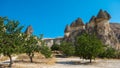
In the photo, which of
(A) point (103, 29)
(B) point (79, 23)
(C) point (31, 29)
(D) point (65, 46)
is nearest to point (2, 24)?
(D) point (65, 46)

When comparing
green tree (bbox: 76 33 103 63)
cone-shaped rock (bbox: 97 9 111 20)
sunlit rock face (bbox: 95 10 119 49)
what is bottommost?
green tree (bbox: 76 33 103 63)

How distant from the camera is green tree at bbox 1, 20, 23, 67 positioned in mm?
28916

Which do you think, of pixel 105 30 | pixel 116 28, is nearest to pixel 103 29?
pixel 105 30

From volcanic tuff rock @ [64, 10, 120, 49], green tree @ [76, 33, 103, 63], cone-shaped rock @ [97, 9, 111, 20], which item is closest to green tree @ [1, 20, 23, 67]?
green tree @ [76, 33, 103, 63]

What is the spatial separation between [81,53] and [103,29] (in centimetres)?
3825

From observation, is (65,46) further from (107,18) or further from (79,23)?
(79,23)

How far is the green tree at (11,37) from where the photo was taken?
28.9 m

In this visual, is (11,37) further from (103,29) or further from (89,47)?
(103,29)

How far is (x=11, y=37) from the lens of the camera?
29.9m

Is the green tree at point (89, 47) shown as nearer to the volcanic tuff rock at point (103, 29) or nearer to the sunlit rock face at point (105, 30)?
the volcanic tuff rock at point (103, 29)

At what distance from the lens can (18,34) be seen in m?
30.3

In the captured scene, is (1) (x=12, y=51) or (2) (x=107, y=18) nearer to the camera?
(1) (x=12, y=51)

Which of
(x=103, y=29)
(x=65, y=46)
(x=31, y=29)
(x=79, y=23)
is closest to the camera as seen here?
(x=65, y=46)

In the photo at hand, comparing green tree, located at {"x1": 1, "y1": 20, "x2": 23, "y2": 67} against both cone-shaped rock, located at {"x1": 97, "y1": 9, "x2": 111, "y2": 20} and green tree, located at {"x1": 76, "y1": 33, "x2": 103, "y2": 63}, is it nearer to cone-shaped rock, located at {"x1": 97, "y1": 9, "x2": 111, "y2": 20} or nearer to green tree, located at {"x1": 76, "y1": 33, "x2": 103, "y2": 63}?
green tree, located at {"x1": 76, "y1": 33, "x2": 103, "y2": 63}
